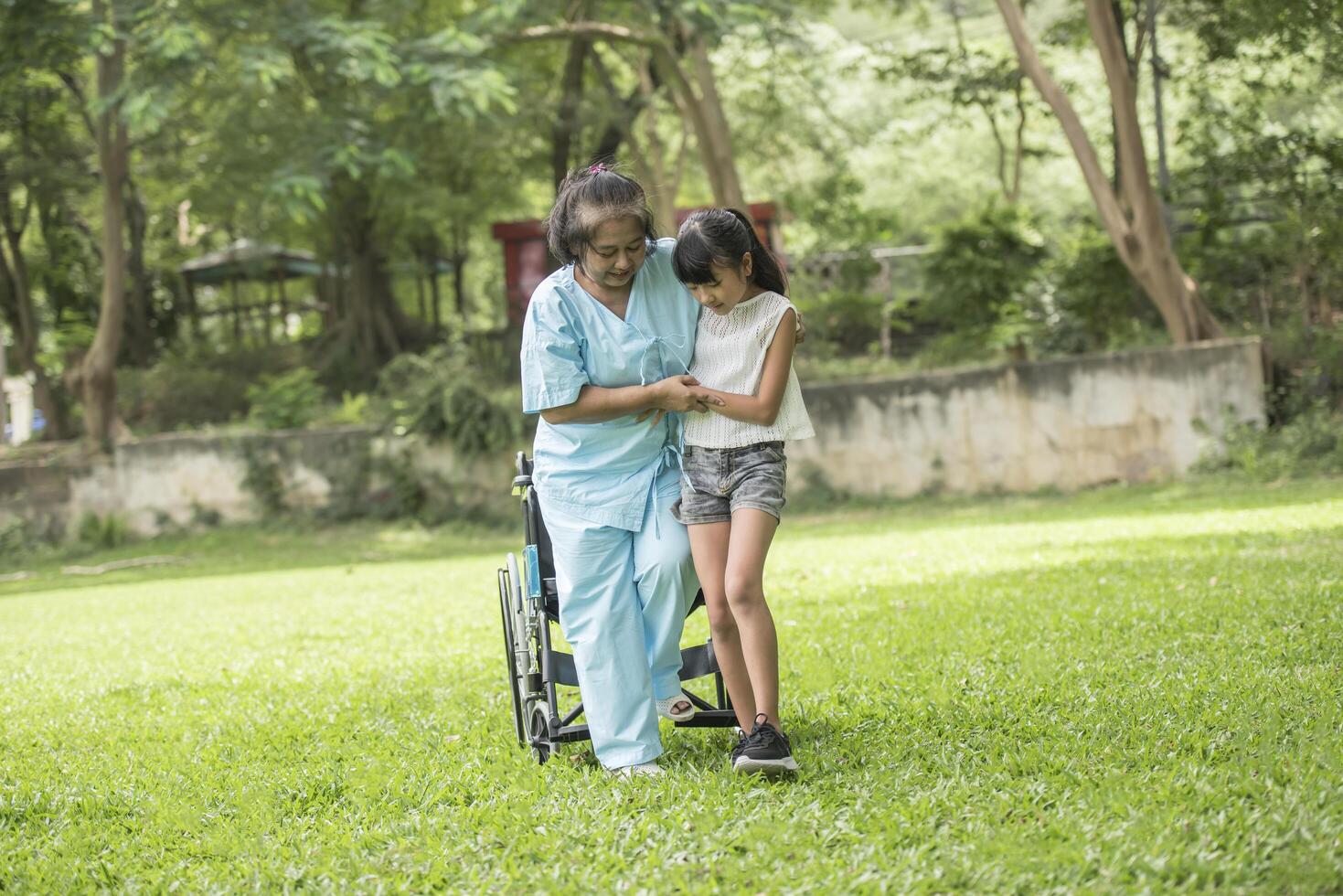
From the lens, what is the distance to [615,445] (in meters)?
4.45

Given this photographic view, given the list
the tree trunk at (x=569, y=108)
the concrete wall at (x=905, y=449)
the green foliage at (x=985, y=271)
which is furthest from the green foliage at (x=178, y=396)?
the green foliage at (x=985, y=271)

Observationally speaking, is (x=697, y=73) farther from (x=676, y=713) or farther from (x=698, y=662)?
(x=676, y=713)

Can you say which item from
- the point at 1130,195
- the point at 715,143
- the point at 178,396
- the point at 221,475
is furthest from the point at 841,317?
the point at 178,396

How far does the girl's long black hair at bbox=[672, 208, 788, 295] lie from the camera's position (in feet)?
13.7

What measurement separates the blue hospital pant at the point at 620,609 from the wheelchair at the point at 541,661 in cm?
13

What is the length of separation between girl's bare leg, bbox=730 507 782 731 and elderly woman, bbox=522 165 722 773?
0.91 feet

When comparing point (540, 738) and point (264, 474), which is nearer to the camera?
point (540, 738)

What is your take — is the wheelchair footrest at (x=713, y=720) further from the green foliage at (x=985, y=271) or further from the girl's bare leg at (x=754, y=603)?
the green foliage at (x=985, y=271)

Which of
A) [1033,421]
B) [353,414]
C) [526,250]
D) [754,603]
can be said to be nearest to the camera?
[754,603]

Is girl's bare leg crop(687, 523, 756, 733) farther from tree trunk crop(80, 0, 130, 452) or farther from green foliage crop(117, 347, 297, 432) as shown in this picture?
green foliage crop(117, 347, 297, 432)

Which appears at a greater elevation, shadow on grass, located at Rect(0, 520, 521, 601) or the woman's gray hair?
the woman's gray hair

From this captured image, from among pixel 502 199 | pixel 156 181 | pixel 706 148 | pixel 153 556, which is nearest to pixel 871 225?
pixel 706 148

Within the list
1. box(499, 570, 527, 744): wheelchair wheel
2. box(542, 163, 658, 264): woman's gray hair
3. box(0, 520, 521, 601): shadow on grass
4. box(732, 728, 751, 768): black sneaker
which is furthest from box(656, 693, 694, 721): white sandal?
box(0, 520, 521, 601): shadow on grass

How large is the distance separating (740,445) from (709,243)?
2.11 ft
